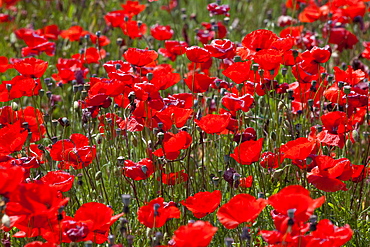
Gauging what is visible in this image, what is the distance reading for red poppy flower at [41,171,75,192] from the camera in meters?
1.96

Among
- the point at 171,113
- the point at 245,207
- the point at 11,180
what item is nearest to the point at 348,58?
the point at 171,113

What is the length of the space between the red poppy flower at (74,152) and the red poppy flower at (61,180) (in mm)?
241

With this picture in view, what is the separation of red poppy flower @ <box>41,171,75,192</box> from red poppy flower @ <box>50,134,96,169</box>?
0.24 metres

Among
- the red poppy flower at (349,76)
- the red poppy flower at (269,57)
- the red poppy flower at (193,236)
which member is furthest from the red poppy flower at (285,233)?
the red poppy flower at (349,76)

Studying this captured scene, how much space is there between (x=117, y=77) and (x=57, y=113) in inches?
76.8

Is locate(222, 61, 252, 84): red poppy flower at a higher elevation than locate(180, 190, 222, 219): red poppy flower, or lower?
higher

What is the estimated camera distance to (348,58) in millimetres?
4469

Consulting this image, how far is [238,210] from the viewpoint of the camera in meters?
1.73

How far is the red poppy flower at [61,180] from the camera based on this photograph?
196 cm

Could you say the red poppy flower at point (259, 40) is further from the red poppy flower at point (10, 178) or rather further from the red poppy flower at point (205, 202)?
the red poppy flower at point (10, 178)

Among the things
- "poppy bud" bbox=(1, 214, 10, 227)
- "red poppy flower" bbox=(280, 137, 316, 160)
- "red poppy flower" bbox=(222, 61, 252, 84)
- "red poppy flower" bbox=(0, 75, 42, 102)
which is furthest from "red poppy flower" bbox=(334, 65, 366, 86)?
"poppy bud" bbox=(1, 214, 10, 227)

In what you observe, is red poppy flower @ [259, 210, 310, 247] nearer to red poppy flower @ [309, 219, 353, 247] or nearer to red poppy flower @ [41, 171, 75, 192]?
red poppy flower @ [309, 219, 353, 247]

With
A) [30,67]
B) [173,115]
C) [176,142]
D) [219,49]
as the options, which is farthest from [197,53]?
[30,67]

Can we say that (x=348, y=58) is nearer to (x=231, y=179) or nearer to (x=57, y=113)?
(x=57, y=113)
